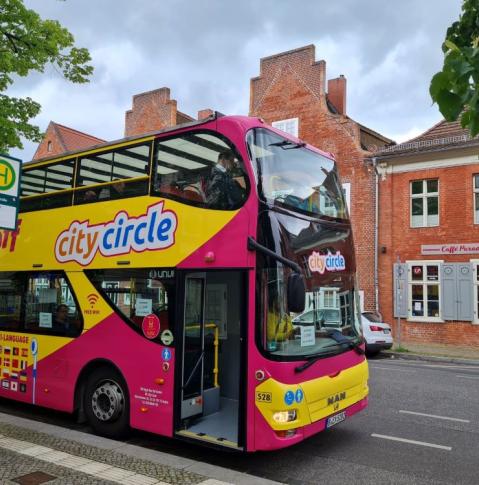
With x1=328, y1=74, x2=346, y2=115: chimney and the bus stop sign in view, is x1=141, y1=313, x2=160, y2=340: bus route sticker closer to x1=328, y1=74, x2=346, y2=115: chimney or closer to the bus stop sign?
the bus stop sign

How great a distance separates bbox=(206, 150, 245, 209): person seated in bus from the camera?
20.0 feet

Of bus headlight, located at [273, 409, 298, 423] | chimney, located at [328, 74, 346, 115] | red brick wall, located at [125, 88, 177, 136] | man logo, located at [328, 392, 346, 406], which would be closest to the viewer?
bus headlight, located at [273, 409, 298, 423]

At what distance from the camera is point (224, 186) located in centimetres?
624

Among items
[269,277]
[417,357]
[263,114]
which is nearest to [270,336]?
[269,277]

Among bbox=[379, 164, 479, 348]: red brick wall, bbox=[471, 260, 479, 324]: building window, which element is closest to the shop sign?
bbox=[379, 164, 479, 348]: red brick wall

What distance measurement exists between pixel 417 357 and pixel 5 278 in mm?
13445

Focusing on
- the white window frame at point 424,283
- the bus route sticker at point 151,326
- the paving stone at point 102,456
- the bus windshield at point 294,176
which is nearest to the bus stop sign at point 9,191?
the bus route sticker at point 151,326

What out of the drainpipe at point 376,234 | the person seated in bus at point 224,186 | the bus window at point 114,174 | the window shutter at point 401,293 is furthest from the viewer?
the drainpipe at point 376,234

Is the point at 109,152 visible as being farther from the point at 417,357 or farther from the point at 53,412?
the point at 417,357

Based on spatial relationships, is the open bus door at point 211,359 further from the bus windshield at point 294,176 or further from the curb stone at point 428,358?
the curb stone at point 428,358

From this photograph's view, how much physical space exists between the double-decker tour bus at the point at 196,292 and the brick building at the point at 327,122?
50.7 ft

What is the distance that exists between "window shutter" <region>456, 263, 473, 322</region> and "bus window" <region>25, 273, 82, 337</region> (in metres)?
16.3

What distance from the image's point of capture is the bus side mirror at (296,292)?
5574 mm

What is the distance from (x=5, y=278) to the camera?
28.7ft
